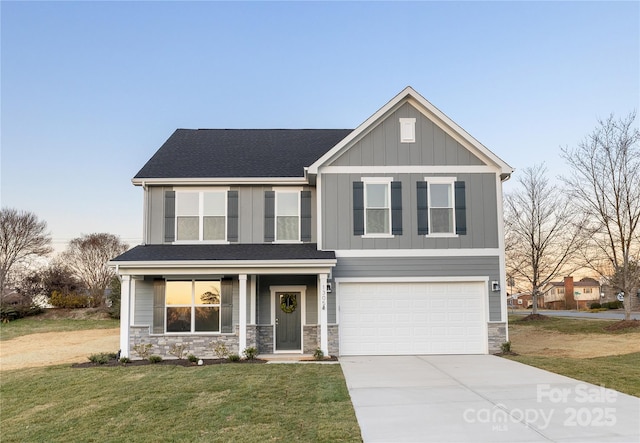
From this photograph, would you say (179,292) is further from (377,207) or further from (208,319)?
(377,207)

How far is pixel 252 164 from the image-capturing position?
17.1m

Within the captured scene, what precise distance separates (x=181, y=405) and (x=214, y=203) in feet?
27.0

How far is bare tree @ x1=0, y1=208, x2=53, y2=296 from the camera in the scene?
36.6 metres

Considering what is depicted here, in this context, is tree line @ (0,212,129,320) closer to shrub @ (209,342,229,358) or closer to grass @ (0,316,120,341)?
grass @ (0,316,120,341)

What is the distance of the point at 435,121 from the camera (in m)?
15.7

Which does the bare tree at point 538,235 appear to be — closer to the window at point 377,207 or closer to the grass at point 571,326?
the grass at point 571,326

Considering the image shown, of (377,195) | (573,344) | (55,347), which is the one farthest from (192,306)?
(573,344)

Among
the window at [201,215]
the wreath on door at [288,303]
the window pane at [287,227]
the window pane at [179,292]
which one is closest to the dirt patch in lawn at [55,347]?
the window pane at [179,292]

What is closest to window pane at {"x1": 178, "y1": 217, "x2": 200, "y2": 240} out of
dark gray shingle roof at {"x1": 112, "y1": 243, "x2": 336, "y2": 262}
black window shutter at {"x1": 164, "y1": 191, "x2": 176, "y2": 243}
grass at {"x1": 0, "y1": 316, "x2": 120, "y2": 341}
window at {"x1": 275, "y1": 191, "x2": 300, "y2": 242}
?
black window shutter at {"x1": 164, "y1": 191, "x2": 176, "y2": 243}

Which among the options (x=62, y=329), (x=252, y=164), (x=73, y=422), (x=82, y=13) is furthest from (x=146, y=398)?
Result: (x=62, y=329)

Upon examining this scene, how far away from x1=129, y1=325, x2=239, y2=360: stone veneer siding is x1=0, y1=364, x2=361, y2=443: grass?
1.60 m

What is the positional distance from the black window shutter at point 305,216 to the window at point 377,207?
1920 mm

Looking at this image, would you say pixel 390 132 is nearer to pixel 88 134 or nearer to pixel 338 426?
pixel 338 426

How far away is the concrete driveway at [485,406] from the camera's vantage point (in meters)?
6.83
